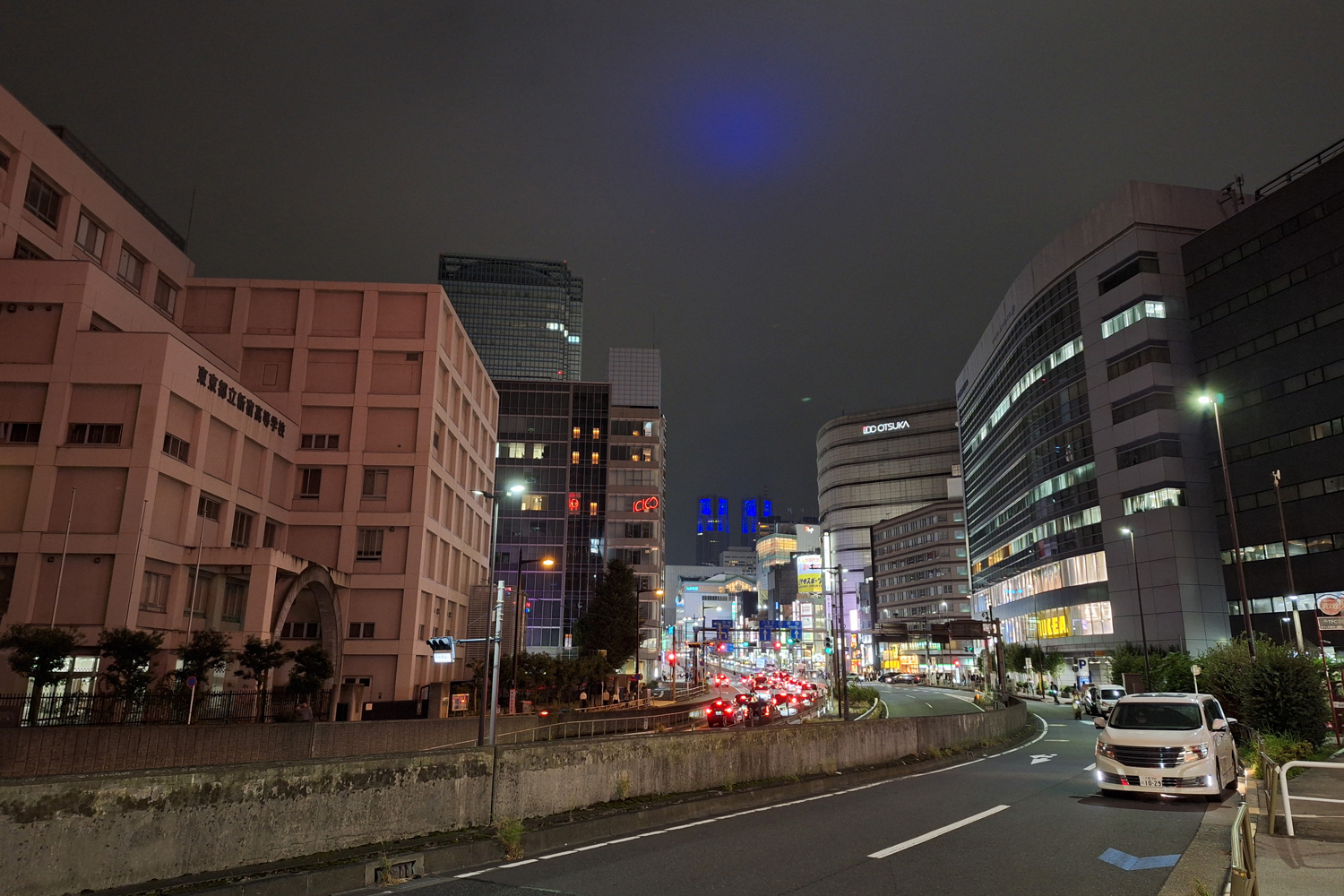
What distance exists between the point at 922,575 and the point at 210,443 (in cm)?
13852

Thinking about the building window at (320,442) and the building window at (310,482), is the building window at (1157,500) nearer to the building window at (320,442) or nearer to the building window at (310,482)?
the building window at (320,442)

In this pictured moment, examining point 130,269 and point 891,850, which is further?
point 130,269

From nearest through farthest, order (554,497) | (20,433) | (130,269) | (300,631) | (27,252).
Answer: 1. (20,433)
2. (27,252)
3. (130,269)
4. (300,631)
5. (554,497)

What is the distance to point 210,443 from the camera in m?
42.8

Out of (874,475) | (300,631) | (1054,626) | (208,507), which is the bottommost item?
(300,631)

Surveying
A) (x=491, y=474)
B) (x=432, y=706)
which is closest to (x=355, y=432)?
(x=432, y=706)

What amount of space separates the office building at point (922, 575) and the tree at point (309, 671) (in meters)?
120

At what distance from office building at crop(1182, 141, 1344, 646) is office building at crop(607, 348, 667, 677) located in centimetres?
6754

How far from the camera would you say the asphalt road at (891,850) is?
9242 millimetres

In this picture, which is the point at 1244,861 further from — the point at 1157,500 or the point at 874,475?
the point at 874,475

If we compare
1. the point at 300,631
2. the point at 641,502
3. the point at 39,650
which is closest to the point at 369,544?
the point at 300,631

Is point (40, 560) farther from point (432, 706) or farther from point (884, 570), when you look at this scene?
point (884, 570)

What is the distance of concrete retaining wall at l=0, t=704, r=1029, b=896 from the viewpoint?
7629mm

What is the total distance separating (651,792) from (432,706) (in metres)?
29.6
